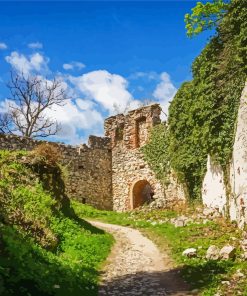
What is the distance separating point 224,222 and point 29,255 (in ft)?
25.9

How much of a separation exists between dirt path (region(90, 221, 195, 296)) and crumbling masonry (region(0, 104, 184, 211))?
11.0 metres

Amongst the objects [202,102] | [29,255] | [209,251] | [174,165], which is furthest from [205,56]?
[29,255]

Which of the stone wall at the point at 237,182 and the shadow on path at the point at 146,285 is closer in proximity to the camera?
the shadow on path at the point at 146,285

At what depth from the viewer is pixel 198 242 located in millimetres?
12172

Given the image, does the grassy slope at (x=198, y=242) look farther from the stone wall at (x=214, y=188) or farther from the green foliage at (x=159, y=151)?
the green foliage at (x=159, y=151)

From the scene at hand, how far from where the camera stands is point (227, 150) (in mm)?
14586

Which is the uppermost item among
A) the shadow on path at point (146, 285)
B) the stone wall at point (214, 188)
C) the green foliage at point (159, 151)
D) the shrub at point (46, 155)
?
the green foliage at point (159, 151)

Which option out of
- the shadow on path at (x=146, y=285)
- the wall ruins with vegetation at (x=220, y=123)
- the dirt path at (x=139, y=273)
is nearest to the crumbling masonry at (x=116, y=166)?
the wall ruins with vegetation at (x=220, y=123)

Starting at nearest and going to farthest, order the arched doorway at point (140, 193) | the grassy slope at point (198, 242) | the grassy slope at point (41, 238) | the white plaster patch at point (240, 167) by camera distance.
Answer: the grassy slope at point (41, 238) → the grassy slope at point (198, 242) → the white plaster patch at point (240, 167) → the arched doorway at point (140, 193)

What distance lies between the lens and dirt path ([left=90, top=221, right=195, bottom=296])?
856 cm

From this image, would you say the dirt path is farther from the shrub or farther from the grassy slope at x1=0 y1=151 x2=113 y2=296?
the shrub

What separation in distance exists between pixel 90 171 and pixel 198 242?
13889 mm

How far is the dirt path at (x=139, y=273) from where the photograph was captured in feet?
28.1

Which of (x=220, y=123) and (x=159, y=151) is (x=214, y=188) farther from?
(x=159, y=151)
